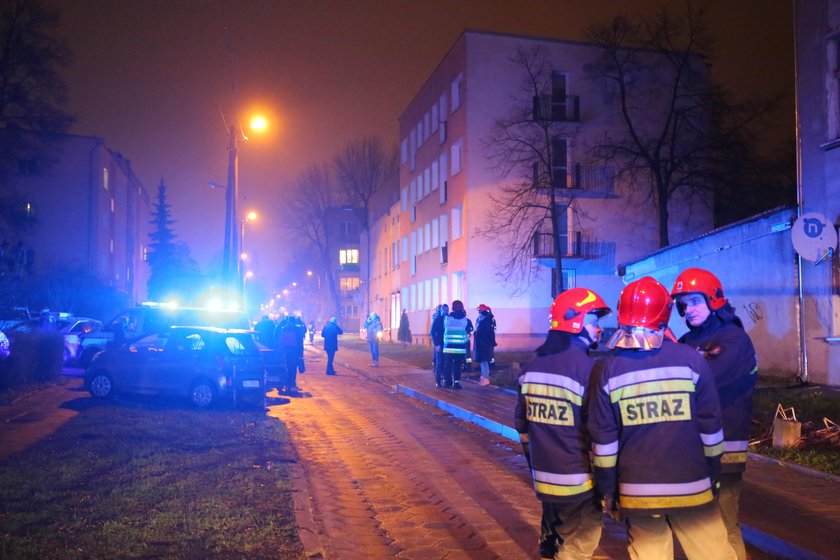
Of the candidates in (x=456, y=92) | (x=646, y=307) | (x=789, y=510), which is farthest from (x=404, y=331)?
(x=646, y=307)

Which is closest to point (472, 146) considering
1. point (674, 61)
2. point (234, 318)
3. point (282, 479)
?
point (674, 61)

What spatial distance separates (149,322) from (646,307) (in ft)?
60.6

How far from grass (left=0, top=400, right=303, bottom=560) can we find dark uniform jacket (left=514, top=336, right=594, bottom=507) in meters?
2.50

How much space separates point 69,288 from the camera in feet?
131

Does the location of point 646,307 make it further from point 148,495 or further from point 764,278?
point 764,278

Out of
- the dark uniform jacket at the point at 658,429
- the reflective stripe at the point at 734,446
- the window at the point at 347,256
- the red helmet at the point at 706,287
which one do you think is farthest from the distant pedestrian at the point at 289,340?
the window at the point at 347,256

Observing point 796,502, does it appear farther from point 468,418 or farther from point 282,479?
point 468,418

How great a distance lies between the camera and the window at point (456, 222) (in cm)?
3725

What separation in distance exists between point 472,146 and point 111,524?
3019 cm

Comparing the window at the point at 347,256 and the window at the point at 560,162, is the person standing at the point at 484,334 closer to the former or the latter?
the window at the point at 560,162

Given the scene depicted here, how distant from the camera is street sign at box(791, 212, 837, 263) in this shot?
12.1m

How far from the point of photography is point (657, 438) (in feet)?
13.0

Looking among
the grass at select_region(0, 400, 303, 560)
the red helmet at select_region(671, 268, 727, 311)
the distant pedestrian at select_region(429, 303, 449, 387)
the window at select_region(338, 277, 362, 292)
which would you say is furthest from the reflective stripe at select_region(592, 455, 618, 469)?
the window at select_region(338, 277, 362, 292)

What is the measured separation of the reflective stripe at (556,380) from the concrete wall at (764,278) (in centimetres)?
1429
